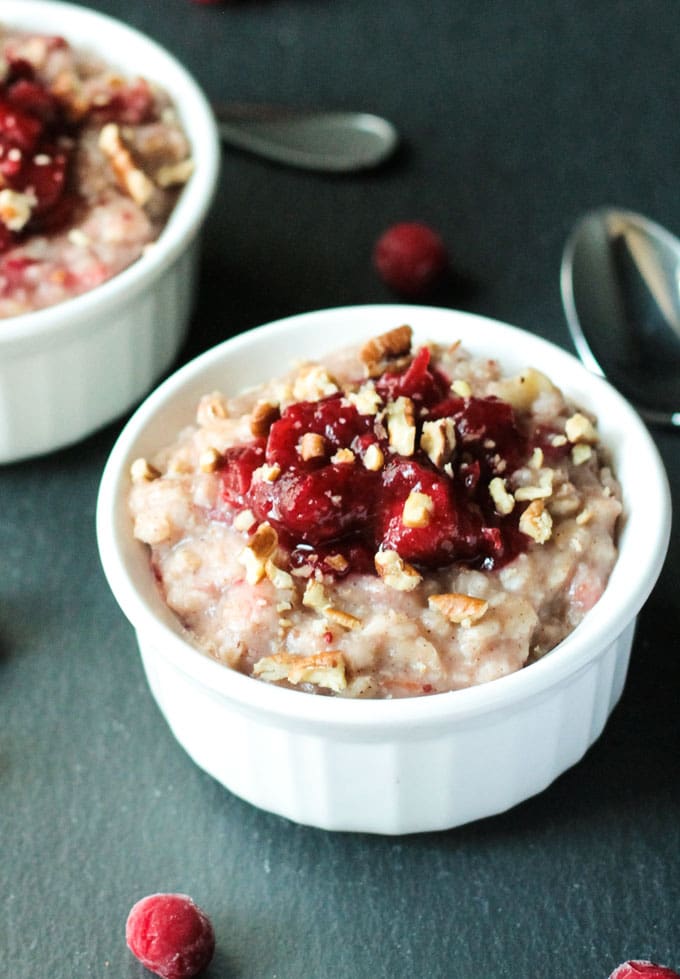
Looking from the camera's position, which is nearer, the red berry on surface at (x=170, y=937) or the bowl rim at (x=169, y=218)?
the red berry on surface at (x=170, y=937)

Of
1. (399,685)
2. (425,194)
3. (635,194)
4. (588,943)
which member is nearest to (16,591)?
(399,685)

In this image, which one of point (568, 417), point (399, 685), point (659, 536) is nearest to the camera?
point (399, 685)

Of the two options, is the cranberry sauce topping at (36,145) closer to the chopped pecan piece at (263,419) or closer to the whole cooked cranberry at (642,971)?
the chopped pecan piece at (263,419)

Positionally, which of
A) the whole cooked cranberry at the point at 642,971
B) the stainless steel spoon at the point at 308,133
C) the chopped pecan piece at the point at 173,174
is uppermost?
the chopped pecan piece at the point at 173,174

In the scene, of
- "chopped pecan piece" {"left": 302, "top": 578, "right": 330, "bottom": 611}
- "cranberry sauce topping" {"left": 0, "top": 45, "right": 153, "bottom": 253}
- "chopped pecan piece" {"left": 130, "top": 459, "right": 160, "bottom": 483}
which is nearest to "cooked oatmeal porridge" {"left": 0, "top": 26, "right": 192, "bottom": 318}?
"cranberry sauce topping" {"left": 0, "top": 45, "right": 153, "bottom": 253}

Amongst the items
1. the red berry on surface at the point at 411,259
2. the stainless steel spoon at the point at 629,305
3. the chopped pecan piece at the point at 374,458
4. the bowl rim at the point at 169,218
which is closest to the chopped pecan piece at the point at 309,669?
the chopped pecan piece at the point at 374,458

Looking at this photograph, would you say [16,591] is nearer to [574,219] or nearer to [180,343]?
[180,343]
